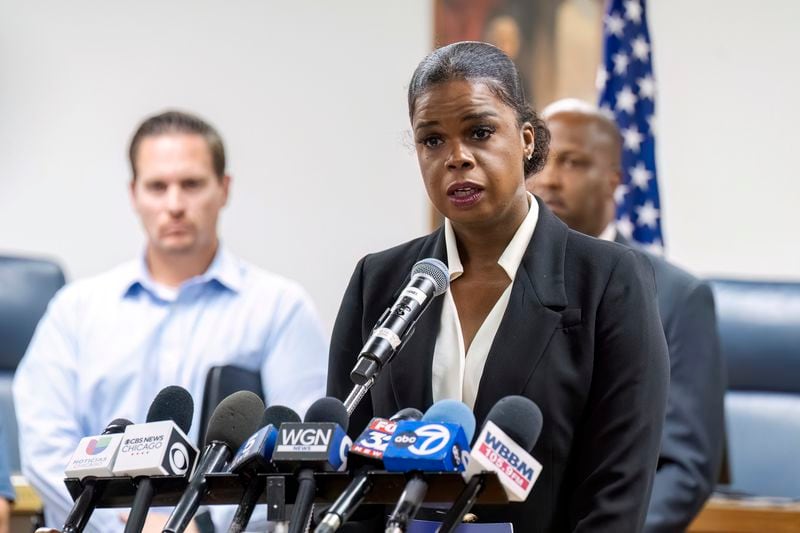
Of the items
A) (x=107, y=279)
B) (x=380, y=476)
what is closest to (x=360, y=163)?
(x=107, y=279)

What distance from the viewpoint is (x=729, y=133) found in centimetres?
542

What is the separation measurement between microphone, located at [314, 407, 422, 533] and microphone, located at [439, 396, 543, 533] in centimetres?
10

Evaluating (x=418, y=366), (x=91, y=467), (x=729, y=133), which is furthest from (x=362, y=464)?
(x=729, y=133)

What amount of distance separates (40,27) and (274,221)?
49.9 inches

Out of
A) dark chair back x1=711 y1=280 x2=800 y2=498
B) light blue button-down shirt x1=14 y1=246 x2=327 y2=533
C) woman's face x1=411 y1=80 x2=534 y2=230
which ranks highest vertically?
woman's face x1=411 y1=80 x2=534 y2=230

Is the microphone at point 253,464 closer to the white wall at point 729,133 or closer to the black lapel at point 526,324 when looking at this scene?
the black lapel at point 526,324

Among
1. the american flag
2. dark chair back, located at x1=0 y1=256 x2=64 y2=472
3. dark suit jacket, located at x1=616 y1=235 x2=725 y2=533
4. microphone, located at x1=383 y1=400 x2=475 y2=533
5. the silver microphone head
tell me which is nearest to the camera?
microphone, located at x1=383 y1=400 x2=475 y2=533

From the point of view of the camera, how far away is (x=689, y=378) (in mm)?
3113

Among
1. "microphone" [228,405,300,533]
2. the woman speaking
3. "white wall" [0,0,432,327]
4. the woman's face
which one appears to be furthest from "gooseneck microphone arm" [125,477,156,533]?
"white wall" [0,0,432,327]

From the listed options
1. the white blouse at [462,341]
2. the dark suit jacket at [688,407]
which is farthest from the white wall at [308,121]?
the white blouse at [462,341]

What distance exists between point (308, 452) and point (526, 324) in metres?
0.54

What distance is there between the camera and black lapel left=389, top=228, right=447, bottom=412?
72.1 inches

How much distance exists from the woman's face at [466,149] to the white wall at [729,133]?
3759 millimetres

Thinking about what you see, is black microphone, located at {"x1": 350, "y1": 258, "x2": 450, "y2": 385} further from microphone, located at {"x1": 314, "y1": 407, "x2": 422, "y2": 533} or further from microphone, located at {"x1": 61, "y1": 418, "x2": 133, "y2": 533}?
microphone, located at {"x1": 61, "y1": 418, "x2": 133, "y2": 533}
